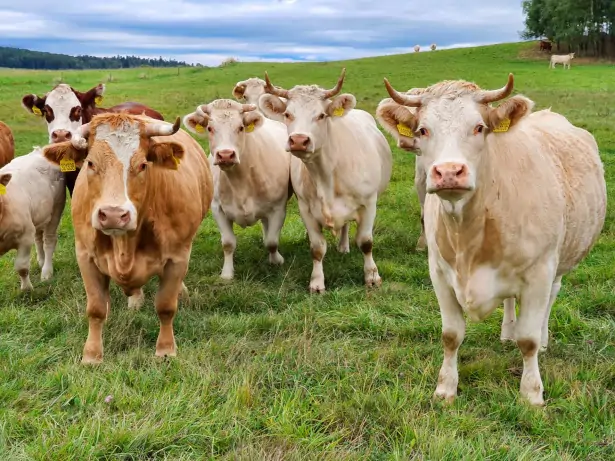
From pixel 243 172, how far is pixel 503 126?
3930mm

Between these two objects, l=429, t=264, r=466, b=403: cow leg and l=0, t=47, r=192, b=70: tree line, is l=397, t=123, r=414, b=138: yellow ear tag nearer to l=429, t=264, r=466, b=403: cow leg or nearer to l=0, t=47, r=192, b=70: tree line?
l=429, t=264, r=466, b=403: cow leg

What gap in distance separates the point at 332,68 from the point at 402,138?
40020 mm

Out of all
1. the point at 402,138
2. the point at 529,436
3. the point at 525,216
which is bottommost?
the point at 529,436

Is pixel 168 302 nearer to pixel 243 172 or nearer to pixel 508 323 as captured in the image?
pixel 243 172

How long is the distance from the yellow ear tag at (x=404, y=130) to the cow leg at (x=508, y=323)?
6.07ft

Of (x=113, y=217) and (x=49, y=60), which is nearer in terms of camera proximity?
(x=113, y=217)

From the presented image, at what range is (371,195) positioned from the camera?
6.80 meters

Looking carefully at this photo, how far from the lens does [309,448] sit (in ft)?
10.7

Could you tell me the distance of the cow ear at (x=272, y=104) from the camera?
630 cm

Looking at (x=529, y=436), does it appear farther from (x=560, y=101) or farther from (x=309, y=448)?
(x=560, y=101)

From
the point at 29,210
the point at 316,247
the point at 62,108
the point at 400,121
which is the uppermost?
the point at 62,108

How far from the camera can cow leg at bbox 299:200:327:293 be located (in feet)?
21.4

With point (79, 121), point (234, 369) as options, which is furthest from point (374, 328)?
point (79, 121)

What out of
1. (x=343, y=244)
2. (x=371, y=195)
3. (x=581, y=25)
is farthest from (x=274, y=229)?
(x=581, y=25)
